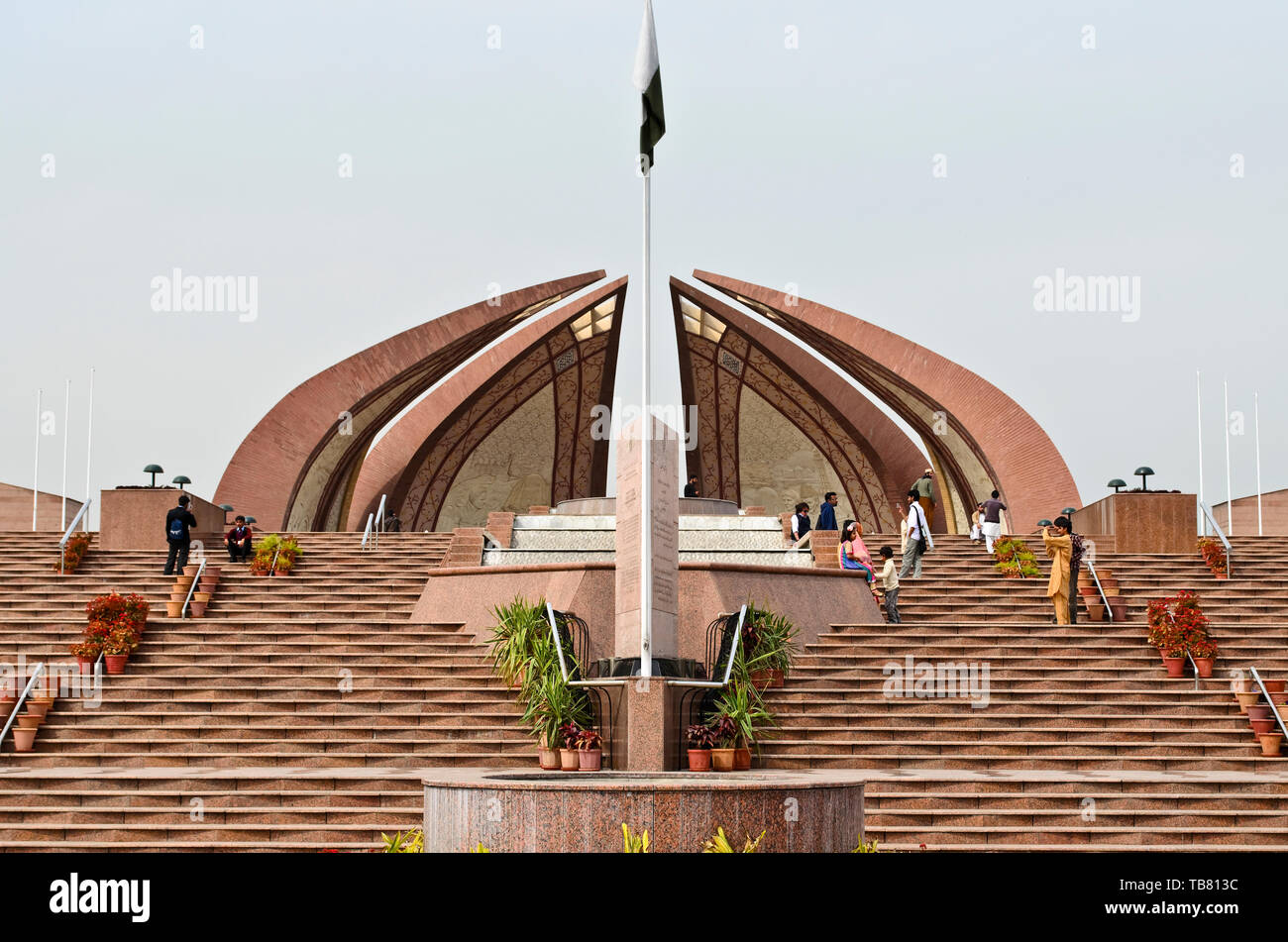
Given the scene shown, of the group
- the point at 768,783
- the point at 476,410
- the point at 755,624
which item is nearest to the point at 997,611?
the point at 755,624

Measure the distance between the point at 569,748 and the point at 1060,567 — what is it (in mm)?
4558

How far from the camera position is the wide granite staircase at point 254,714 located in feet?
25.2

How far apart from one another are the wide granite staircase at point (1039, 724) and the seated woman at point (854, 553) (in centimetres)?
55

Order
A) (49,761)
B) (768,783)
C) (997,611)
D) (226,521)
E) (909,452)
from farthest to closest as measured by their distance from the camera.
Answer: (909,452) → (226,521) → (997,611) → (49,761) → (768,783)

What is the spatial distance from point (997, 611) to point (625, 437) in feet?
16.0

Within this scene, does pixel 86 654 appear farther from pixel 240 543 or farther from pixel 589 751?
pixel 589 751

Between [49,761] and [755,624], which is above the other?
[755,624]

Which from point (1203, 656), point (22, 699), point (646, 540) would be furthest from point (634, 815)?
point (1203, 656)

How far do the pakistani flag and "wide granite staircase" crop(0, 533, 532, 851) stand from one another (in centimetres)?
389

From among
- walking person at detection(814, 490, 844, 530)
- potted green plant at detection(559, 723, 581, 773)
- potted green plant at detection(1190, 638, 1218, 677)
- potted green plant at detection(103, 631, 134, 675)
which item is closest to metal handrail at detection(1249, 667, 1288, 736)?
potted green plant at detection(1190, 638, 1218, 677)

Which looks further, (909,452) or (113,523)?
(909,452)

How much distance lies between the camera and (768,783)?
17.6ft

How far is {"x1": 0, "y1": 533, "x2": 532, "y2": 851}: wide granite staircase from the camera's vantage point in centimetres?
768
